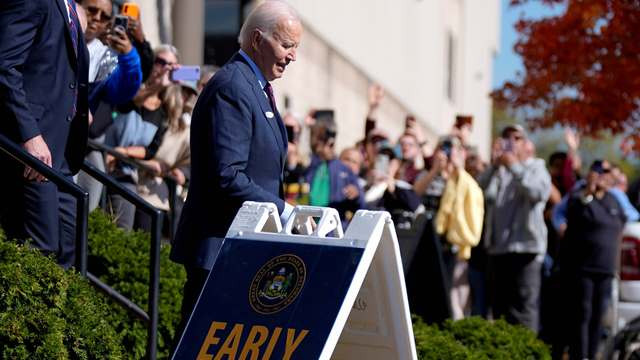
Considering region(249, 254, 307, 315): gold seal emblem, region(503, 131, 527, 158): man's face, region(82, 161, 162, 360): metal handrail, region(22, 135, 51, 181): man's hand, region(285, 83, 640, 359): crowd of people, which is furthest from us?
region(503, 131, 527, 158): man's face

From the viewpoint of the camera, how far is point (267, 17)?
6000mm

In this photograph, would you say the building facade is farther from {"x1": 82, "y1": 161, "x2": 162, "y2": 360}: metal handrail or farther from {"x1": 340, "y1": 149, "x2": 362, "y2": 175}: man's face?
{"x1": 82, "y1": 161, "x2": 162, "y2": 360}: metal handrail

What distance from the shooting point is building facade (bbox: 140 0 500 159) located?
62.3ft

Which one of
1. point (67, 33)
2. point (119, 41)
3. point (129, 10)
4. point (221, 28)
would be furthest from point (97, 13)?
point (221, 28)

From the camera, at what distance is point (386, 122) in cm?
3039

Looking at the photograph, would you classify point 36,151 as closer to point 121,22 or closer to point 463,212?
point 121,22

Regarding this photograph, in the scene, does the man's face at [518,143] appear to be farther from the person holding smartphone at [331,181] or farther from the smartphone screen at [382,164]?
the person holding smartphone at [331,181]

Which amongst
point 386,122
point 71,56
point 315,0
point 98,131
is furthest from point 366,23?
point 71,56

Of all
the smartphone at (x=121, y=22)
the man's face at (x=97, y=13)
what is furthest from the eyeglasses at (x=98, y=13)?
the smartphone at (x=121, y=22)

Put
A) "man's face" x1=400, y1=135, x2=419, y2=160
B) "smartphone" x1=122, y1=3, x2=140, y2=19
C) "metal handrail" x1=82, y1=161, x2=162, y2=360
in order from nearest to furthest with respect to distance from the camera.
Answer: "metal handrail" x1=82, y1=161, x2=162, y2=360 < "smartphone" x1=122, y1=3, x2=140, y2=19 < "man's face" x1=400, y1=135, x2=419, y2=160

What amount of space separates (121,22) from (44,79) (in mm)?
2070

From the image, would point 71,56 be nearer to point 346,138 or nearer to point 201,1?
point 201,1

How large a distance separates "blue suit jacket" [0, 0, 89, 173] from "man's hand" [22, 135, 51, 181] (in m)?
0.03

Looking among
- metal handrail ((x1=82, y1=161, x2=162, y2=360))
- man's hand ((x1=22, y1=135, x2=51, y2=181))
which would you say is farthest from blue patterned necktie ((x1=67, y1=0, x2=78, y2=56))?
metal handrail ((x1=82, y1=161, x2=162, y2=360))
